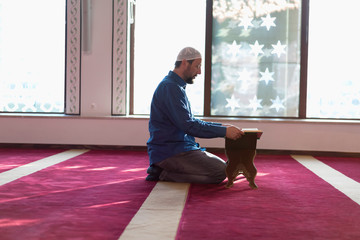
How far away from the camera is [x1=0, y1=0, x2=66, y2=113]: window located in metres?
6.12

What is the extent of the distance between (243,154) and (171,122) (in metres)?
0.62

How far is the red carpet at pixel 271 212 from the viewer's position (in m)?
2.24

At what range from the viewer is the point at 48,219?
2.42m

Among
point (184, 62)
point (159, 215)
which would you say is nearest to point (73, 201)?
point (159, 215)

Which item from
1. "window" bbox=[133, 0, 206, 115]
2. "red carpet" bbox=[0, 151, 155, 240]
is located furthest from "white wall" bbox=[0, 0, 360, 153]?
"red carpet" bbox=[0, 151, 155, 240]

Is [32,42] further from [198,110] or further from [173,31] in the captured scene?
[198,110]

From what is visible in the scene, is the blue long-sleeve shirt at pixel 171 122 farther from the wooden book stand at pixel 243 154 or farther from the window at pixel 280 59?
the window at pixel 280 59

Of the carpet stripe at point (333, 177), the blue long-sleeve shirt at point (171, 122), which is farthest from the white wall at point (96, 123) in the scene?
the blue long-sleeve shirt at point (171, 122)

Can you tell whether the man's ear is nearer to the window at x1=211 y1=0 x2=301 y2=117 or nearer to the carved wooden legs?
the carved wooden legs

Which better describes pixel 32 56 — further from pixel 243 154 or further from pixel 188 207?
pixel 188 207

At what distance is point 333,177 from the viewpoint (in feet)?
13.1

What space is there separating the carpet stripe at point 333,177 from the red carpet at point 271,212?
0.28 ft

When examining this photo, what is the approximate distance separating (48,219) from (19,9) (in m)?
4.56

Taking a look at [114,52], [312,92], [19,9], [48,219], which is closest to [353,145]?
[312,92]
